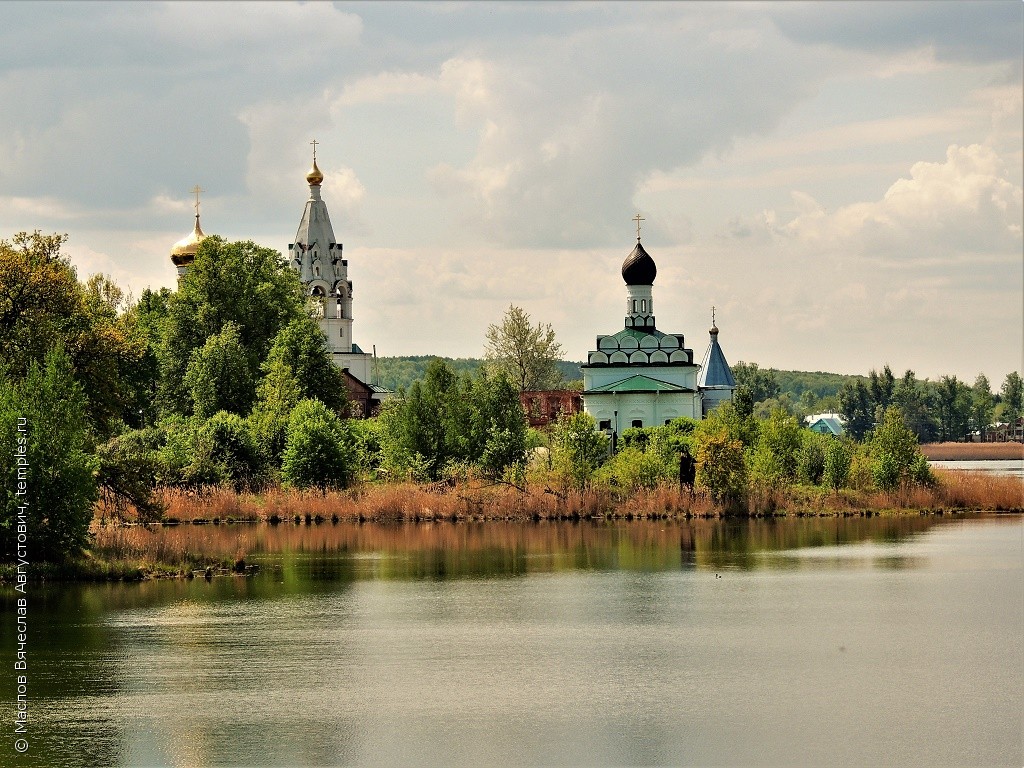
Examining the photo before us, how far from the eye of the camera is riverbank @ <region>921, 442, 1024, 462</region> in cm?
13100

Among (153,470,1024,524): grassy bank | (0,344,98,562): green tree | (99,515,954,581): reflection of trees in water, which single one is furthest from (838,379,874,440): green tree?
(0,344,98,562): green tree

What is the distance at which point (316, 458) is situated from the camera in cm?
5138

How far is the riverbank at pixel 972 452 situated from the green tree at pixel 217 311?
73.6 m

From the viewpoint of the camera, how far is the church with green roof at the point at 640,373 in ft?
244

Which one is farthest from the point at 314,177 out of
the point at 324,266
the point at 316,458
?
the point at 316,458

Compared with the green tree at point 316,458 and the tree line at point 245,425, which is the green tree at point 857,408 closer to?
the tree line at point 245,425

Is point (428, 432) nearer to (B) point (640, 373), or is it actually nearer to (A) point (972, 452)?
(B) point (640, 373)

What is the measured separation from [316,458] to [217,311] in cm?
1658

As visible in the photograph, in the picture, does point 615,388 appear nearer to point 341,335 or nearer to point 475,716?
point 341,335

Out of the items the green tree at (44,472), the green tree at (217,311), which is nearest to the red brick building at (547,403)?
the green tree at (217,311)

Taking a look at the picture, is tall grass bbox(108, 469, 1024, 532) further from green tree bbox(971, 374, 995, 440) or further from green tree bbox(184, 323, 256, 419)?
green tree bbox(971, 374, 995, 440)

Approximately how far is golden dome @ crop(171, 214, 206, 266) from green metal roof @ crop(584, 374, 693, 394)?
22194 mm

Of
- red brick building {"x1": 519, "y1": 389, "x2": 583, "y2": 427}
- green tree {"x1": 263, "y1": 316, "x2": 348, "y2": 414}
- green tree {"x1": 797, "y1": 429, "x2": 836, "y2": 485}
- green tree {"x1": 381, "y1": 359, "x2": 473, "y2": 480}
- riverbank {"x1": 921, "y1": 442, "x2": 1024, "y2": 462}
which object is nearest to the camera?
green tree {"x1": 797, "y1": 429, "x2": 836, "y2": 485}

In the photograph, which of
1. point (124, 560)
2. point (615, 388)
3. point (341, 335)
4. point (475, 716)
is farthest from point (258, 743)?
point (341, 335)
